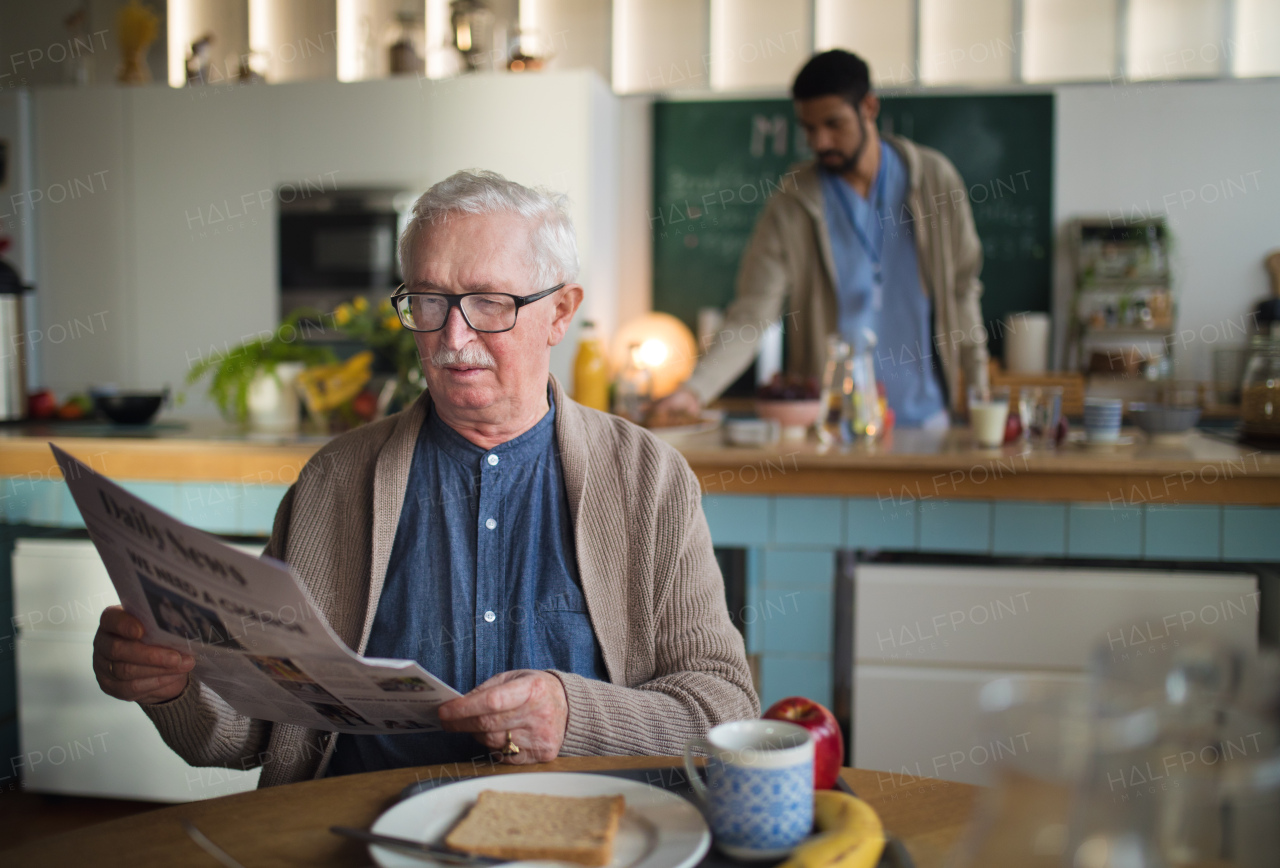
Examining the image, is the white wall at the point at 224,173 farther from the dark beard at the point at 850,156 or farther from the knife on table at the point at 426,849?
the knife on table at the point at 426,849

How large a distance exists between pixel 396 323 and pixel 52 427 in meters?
1.00

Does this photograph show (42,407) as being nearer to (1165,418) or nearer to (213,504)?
(213,504)

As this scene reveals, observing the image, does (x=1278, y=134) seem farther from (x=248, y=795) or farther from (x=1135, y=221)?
(x=248, y=795)

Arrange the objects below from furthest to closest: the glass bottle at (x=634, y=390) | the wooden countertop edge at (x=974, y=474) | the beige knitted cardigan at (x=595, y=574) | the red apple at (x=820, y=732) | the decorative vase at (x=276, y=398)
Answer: the decorative vase at (x=276, y=398) < the glass bottle at (x=634, y=390) < the wooden countertop edge at (x=974, y=474) < the beige knitted cardigan at (x=595, y=574) < the red apple at (x=820, y=732)

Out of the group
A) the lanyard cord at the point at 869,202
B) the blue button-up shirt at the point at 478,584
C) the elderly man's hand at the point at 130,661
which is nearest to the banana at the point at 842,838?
the blue button-up shirt at the point at 478,584

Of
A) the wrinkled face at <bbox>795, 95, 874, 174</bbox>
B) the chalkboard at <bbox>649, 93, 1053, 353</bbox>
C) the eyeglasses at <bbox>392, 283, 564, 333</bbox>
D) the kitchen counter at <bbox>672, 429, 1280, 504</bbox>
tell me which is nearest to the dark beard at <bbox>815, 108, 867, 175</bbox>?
the wrinkled face at <bbox>795, 95, 874, 174</bbox>

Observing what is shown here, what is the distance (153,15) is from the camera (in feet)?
16.2

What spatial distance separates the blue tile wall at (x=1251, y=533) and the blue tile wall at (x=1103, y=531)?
0.56 feet

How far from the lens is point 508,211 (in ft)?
4.05

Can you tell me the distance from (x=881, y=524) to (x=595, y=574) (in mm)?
1060

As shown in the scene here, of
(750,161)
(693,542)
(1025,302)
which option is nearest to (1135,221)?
(1025,302)

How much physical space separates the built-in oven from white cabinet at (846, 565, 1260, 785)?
2841mm

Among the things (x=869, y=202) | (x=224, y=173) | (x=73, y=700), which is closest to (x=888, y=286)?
(x=869, y=202)

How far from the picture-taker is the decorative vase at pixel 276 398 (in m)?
2.57
